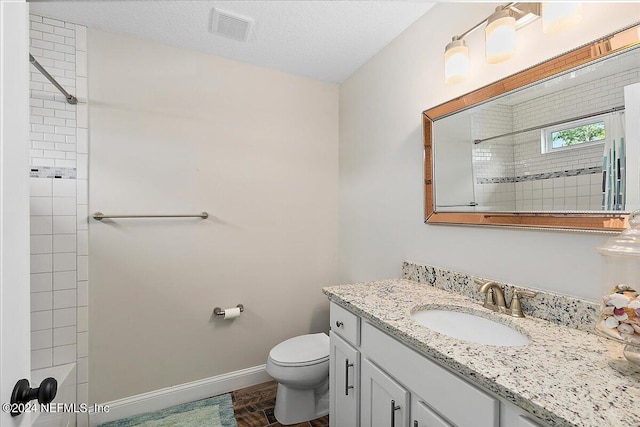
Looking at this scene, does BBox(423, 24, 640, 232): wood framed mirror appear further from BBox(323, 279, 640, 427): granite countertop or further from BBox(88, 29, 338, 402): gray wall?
BBox(88, 29, 338, 402): gray wall

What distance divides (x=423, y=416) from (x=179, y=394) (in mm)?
1716

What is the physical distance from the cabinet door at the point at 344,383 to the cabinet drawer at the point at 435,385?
172 mm

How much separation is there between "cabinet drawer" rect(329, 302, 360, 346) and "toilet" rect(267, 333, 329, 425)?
40cm

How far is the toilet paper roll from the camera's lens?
2023mm

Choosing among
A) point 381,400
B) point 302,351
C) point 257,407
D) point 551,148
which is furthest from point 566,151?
point 257,407

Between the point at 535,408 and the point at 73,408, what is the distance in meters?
2.24

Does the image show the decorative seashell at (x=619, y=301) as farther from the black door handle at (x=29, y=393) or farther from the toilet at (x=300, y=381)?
the toilet at (x=300, y=381)

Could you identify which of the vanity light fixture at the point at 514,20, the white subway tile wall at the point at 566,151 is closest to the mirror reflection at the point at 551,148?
the white subway tile wall at the point at 566,151

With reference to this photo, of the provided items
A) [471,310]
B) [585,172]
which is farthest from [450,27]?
[471,310]

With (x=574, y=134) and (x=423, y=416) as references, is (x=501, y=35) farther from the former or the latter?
(x=423, y=416)

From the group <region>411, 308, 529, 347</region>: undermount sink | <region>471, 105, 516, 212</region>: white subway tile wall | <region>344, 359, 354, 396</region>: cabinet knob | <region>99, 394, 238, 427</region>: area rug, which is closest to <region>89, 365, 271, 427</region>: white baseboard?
<region>99, 394, 238, 427</region>: area rug

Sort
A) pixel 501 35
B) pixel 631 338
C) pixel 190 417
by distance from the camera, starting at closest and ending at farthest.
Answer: pixel 631 338 < pixel 501 35 < pixel 190 417

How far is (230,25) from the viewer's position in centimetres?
174

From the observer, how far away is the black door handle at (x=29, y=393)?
0.55 meters
